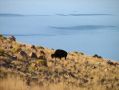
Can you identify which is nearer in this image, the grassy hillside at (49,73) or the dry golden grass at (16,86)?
the dry golden grass at (16,86)

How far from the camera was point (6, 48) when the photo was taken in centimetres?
2430

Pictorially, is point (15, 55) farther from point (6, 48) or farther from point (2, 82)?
point (2, 82)

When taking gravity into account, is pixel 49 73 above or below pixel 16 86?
below

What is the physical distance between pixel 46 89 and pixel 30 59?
920cm

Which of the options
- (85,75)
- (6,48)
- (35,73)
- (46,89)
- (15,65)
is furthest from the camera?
(6,48)

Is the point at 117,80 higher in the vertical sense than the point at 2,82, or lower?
lower

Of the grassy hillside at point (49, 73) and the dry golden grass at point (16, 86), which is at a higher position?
the dry golden grass at point (16, 86)

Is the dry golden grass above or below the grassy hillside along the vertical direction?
above

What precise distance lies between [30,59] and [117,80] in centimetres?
519

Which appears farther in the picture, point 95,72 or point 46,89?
point 95,72

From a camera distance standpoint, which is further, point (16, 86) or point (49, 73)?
point (49, 73)

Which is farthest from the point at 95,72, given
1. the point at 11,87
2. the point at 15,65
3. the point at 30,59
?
the point at 11,87

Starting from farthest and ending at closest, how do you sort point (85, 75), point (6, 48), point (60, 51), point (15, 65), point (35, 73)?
point (60, 51) < point (6, 48) < point (85, 75) < point (15, 65) < point (35, 73)

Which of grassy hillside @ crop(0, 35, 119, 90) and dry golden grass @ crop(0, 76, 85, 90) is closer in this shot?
dry golden grass @ crop(0, 76, 85, 90)
